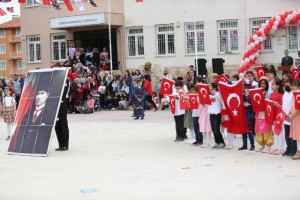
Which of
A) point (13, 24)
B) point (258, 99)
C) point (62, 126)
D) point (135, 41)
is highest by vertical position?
point (13, 24)

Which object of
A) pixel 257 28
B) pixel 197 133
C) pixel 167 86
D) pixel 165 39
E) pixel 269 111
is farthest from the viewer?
pixel 165 39

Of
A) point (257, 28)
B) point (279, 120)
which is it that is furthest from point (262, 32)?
point (279, 120)

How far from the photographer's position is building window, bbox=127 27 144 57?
3347cm

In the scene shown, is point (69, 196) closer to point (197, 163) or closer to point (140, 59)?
point (197, 163)

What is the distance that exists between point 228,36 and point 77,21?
8744mm

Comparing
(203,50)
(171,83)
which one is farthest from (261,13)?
(171,83)

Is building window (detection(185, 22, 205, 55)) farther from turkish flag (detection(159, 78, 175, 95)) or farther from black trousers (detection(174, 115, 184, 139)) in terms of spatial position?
black trousers (detection(174, 115, 184, 139))

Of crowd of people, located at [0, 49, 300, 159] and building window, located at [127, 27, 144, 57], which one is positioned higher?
building window, located at [127, 27, 144, 57]

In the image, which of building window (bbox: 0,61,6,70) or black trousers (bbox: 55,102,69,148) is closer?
black trousers (bbox: 55,102,69,148)

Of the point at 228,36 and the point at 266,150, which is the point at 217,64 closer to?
the point at 228,36

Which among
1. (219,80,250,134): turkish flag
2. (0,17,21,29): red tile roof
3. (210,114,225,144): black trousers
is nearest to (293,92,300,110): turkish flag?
(219,80,250,134): turkish flag

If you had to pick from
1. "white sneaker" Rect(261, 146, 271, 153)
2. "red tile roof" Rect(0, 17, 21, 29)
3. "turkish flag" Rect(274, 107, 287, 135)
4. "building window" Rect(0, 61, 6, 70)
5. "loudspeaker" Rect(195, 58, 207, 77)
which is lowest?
"white sneaker" Rect(261, 146, 271, 153)

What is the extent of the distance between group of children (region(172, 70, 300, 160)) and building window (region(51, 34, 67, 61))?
21.4m

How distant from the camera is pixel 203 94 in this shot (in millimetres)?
14055
